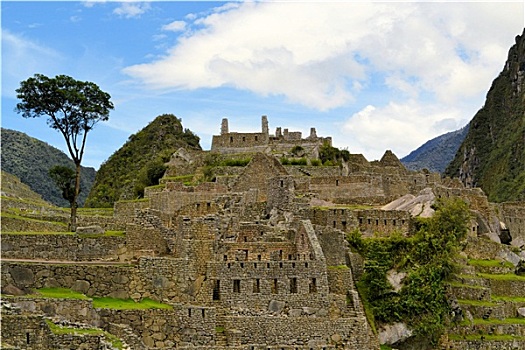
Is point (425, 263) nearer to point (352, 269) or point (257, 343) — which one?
point (352, 269)

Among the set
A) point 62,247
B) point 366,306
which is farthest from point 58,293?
point 366,306

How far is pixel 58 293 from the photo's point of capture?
24.0m

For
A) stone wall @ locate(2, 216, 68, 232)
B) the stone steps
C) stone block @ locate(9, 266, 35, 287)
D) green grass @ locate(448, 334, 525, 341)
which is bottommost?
green grass @ locate(448, 334, 525, 341)

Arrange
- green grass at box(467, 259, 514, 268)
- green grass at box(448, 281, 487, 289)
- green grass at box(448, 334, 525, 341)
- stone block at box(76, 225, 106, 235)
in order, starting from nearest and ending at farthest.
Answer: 1. stone block at box(76, 225, 106, 235)
2. green grass at box(448, 334, 525, 341)
3. green grass at box(448, 281, 487, 289)
4. green grass at box(467, 259, 514, 268)

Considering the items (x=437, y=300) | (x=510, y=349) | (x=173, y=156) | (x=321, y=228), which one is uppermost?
(x=173, y=156)

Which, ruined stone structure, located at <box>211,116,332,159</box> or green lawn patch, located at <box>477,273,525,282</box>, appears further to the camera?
ruined stone structure, located at <box>211,116,332,159</box>

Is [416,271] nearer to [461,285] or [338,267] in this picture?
[338,267]

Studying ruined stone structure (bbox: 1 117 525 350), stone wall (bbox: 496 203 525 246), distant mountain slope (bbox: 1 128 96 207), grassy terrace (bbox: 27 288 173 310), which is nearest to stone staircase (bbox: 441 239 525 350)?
ruined stone structure (bbox: 1 117 525 350)

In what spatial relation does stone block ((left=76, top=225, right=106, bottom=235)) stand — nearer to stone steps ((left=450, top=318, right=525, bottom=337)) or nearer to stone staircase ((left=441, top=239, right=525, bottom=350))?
stone staircase ((left=441, top=239, right=525, bottom=350))

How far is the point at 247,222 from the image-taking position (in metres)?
33.0

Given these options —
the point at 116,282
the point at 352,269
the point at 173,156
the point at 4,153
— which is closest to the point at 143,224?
the point at 116,282

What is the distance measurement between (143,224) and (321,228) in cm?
744

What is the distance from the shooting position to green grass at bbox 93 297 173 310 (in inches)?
953

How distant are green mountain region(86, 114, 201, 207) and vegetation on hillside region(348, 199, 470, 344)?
34.4 metres
